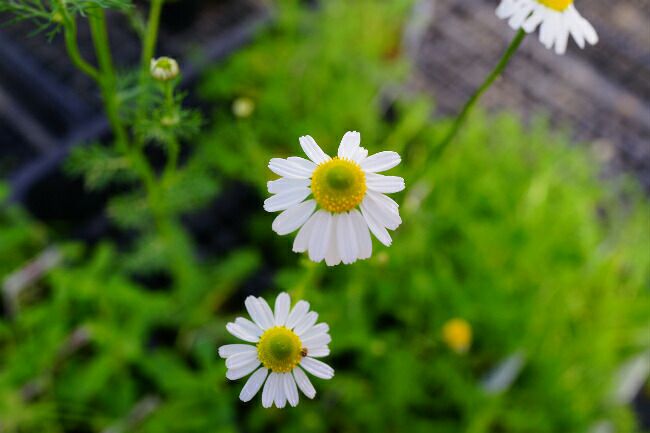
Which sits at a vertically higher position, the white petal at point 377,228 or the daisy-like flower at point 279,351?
the white petal at point 377,228

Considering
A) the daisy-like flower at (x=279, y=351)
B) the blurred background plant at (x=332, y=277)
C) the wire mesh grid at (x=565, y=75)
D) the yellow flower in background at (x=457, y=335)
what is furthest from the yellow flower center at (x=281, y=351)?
the wire mesh grid at (x=565, y=75)

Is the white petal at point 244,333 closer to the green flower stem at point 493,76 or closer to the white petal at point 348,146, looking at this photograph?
the white petal at point 348,146

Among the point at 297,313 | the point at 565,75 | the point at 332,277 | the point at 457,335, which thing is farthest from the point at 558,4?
the point at 565,75

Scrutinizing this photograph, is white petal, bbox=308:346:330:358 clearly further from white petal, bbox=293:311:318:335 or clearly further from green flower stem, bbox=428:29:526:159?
green flower stem, bbox=428:29:526:159

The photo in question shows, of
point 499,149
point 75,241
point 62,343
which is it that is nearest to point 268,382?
point 62,343

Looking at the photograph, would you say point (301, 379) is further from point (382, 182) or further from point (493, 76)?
point (493, 76)

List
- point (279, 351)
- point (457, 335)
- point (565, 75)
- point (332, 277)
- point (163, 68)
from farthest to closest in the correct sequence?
point (565, 75), point (332, 277), point (457, 335), point (163, 68), point (279, 351)
